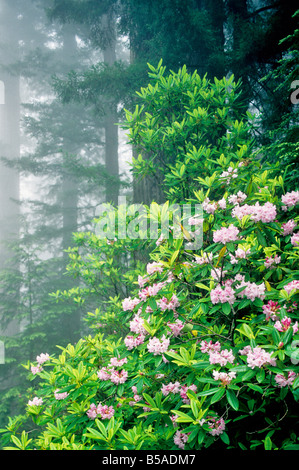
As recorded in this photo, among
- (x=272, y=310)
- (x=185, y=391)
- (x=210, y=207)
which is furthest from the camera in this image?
(x=210, y=207)

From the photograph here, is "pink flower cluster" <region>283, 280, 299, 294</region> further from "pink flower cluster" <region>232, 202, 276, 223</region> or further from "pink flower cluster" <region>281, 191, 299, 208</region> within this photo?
"pink flower cluster" <region>281, 191, 299, 208</region>

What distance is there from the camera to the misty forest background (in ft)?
12.7

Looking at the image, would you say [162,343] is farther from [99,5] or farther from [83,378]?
[99,5]

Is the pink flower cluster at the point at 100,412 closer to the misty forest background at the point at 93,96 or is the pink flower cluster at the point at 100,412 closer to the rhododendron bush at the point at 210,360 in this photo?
the rhododendron bush at the point at 210,360

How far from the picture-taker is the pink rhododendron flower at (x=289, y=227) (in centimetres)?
180

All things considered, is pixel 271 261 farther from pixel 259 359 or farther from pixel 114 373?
pixel 114 373

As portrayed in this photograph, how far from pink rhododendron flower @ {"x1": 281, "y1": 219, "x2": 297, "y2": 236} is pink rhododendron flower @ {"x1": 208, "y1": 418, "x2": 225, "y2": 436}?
3.49 feet

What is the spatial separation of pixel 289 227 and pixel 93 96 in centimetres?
501

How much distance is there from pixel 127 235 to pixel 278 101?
2556mm

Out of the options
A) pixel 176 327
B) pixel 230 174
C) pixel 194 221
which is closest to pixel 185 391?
pixel 176 327

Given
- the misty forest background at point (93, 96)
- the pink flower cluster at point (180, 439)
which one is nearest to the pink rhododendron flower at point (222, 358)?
the pink flower cluster at point (180, 439)

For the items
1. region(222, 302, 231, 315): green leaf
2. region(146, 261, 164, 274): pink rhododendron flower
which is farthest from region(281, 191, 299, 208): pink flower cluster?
region(146, 261, 164, 274): pink rhododendron flower

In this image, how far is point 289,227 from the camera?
1814mm
